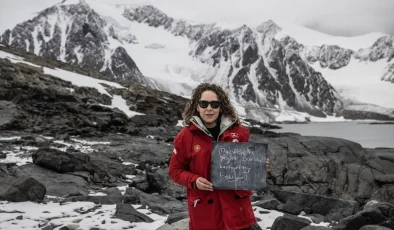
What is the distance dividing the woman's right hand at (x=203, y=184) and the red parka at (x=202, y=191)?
0.07 meters

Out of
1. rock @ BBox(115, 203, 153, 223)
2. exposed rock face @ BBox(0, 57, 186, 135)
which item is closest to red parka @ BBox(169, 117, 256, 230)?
rock @ BBox(115, 203, 153, 223)

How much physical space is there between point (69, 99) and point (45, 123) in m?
11.3

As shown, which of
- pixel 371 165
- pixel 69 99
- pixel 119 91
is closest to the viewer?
pixel 371 165

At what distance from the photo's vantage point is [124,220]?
32.3 ft

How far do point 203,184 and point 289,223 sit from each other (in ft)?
16.8

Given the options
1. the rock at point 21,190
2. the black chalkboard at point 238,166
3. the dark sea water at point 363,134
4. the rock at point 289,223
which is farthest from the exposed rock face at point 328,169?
the dark sea water at point 363,134

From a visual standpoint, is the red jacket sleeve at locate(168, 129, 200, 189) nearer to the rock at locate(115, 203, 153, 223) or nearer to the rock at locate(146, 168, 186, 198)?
the rock at locate(115, 203, 153, 223)

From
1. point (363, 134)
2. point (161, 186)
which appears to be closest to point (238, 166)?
point (161, 186)

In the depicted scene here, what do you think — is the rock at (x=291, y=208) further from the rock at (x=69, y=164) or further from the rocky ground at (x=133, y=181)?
the rock at (x=69, y=164)

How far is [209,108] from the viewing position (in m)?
5.13

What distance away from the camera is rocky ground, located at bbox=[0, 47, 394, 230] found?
9773mm

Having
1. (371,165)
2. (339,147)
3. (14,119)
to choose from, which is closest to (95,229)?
(371,165)

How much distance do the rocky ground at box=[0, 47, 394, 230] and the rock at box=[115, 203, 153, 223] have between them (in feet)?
0.09

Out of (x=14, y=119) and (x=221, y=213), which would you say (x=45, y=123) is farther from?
(x=221, y=213)
